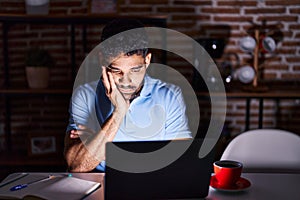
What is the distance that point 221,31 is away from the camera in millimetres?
3178

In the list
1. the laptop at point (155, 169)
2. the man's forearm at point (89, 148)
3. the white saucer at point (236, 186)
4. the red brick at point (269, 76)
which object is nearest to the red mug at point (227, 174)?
the white saucer at point (236, 186)

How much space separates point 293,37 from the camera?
10.4 feet

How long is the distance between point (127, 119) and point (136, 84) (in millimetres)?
182

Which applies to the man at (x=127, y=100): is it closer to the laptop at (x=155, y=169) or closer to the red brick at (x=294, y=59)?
the laptop at (x=155, y=169)

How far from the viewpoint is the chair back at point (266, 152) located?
1.99 metres

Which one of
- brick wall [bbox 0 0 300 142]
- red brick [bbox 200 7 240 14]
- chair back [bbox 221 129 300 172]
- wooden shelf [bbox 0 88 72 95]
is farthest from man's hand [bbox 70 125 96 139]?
red brick [bbox 200 7 240 14]

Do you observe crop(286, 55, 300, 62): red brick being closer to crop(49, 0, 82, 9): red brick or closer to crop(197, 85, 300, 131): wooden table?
crop(197, 85, 300, 131): wooden table

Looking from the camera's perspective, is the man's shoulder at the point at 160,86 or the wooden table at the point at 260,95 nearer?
the man's shoulder at the point at 160,86

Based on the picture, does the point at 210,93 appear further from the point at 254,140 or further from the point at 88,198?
the point at 88,198

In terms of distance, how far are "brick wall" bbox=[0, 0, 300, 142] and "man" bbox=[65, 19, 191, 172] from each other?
1.00 m

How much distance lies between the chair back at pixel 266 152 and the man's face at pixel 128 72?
0.54 m

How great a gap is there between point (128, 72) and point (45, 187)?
0.78 m

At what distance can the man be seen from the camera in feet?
6.75

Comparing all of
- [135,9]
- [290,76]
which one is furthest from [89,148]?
[290,76]
